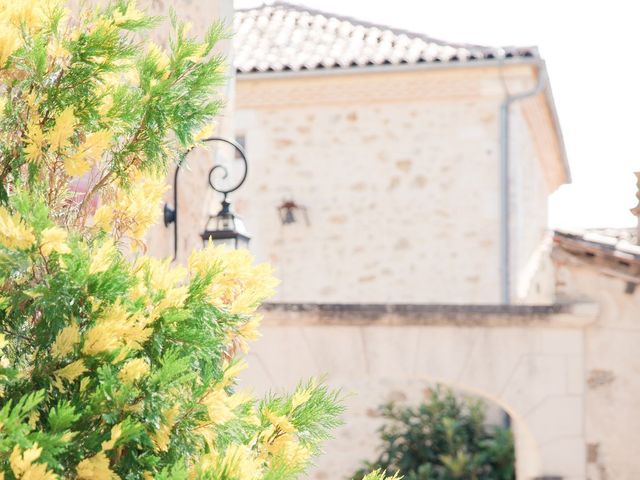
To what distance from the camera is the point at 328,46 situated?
1230cm

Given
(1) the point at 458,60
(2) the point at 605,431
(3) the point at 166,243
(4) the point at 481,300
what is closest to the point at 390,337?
(2) the point at 605,431

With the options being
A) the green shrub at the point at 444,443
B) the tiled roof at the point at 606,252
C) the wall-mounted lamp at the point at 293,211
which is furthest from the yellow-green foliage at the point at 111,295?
the wall-mounted lamp at the point at 293,211

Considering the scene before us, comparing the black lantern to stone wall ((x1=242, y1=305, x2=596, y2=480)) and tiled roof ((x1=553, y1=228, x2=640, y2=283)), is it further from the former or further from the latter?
tiled roof ((x1=553, y1=228, x2=640, y2=283))

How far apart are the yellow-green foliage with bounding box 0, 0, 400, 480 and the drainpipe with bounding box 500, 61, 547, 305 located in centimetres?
858

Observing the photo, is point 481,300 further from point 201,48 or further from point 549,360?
point 201,48

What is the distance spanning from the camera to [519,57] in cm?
1139

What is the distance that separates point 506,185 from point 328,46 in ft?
8.09

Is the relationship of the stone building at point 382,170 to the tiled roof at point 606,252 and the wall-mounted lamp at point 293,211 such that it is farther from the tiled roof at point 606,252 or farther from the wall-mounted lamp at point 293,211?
the tiled roof at point 606,252

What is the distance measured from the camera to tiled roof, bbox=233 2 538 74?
11484mm

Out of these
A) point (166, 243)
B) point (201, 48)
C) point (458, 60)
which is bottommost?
point (166, 243)

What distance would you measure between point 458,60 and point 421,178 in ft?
4.02

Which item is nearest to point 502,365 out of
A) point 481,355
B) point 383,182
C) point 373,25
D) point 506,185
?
point 481,355

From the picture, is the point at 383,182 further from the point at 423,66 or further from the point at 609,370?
the point at 609,370

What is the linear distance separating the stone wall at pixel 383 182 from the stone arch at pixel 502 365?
3.15 m
